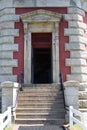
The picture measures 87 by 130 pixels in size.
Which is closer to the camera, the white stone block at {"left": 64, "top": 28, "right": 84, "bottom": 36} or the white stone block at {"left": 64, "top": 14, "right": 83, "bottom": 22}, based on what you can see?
the white stone block at {"left": 64, "top": 28, "right": 84, "bottom": 36}

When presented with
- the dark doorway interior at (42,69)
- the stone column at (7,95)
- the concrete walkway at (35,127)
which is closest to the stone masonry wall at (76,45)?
the stone column at (7,95)

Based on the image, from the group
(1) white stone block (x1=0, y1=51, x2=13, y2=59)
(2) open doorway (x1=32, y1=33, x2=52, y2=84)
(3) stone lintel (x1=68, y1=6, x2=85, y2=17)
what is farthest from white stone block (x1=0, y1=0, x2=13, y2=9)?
(2) open doorway (x1=32, y1=33, x2=52, y2=84)

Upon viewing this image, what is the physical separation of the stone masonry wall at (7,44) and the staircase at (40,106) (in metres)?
1.51

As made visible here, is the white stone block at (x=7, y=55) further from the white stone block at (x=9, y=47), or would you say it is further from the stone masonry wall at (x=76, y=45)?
the stone masonry wall at (x=76, y=45)

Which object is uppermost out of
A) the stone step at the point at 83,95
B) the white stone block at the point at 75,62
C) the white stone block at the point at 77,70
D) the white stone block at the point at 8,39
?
the white stone block at the point at 8,39

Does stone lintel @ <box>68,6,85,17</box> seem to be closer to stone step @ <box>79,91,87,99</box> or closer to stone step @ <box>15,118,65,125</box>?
stone step @ <box>79,91,87,99</box>

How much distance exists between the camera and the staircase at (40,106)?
1147 cm

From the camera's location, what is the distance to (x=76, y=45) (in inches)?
582

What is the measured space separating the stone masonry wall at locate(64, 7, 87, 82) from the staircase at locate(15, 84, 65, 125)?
1420 millimetres

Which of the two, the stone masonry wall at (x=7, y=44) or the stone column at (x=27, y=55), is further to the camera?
the stone column at (x=27, y=55)

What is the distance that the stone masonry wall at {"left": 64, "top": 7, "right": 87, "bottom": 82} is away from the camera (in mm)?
14648

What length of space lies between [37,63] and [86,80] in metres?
8.65

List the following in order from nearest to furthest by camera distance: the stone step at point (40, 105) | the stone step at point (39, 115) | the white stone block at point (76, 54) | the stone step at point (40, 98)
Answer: the stone step at point (39, 115) → the stone step at point (40, 105) → the stone step at point (40, 98) → the white stone block at point (76, 54)

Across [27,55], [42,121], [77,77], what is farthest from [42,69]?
[42,121]
